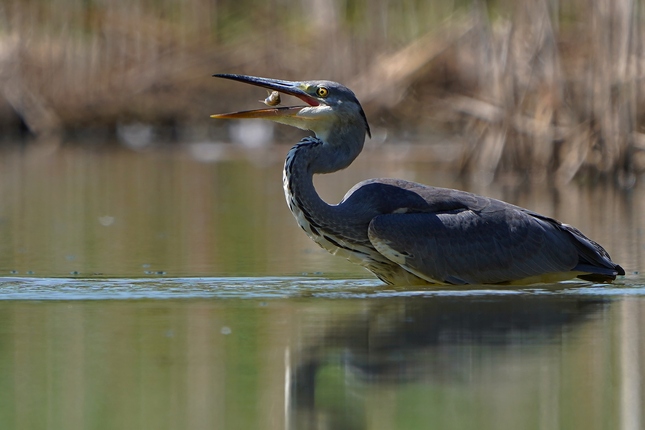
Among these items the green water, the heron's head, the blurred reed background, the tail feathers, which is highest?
the blurred reed background

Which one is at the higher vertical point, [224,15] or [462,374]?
[224,15]

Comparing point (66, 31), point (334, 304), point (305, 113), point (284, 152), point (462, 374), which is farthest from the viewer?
point (66, 31)

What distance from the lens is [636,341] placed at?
5.33 m

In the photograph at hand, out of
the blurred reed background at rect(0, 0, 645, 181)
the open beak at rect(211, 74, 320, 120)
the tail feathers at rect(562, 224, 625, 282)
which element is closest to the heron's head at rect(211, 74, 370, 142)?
the open beak at rect(211, 74, 320, 120)

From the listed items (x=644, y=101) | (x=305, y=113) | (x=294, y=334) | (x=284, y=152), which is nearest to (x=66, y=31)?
(x=284, y=152)

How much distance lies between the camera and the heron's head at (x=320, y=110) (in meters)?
7.34

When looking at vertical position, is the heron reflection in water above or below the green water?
above

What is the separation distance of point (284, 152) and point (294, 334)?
14.1 meters

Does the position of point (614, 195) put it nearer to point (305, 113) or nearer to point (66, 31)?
point (305, 113)

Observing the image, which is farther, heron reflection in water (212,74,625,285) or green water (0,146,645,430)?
heron reflection in water (212,74,625,285)

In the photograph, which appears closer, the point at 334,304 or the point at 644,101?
the point at 334,304

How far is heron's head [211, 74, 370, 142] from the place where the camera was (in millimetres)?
7340

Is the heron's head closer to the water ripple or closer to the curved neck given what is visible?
the curved neck

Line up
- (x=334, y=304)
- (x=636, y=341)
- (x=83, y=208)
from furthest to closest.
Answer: (x=83, y=208) → (x=334, y=304) → (x=636, y=341)
